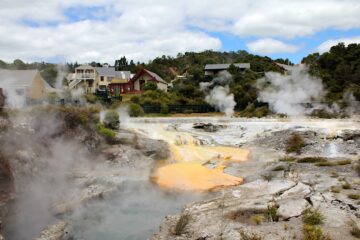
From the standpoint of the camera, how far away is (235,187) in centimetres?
1834

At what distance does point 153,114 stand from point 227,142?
15437mm

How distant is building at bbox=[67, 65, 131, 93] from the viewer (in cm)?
6035

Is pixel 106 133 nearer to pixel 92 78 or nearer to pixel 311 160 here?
pixel 311 160

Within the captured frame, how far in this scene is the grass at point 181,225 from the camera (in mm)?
12836

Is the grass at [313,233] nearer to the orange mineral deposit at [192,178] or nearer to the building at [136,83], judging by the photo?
the orange mineral deposit at [192,178]

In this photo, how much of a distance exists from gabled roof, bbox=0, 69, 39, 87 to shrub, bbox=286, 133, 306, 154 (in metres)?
22.9

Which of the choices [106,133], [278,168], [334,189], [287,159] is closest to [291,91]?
[287,159]

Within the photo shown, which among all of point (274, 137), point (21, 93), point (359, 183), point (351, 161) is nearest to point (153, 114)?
point (21, 93)

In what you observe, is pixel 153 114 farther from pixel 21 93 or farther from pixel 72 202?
pixel 72 202

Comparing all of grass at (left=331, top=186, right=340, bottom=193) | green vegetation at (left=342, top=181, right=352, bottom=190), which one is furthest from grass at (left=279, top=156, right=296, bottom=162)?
grass at (left=331, top=186, right=340, bottom=193)

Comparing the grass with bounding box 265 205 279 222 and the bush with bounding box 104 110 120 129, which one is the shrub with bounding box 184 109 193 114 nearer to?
the bush with bounding box 104 110 120 129

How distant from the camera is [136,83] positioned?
62438 mm

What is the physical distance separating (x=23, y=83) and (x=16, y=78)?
75 cm

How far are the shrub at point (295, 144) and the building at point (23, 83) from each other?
2032 centimetres
